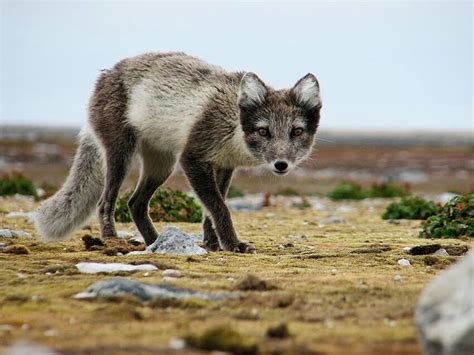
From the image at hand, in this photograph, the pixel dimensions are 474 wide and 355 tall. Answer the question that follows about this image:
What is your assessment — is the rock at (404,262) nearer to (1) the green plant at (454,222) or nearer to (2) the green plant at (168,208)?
(1) the green plant at (454,222)

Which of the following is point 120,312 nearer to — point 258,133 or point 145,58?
point 258,133

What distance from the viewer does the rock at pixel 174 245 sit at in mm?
8148

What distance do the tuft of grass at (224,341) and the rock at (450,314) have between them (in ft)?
2.96

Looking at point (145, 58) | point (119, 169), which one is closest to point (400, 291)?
point (119, 169)

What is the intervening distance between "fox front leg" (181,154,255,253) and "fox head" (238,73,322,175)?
0.62 metres

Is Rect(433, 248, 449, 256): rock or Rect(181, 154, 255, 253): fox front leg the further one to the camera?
Rect(181, 154, 255, 253): fox front leg

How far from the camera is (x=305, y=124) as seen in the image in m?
9.12

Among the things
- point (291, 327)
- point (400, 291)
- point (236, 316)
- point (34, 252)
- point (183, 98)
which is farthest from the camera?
point (183, 98)

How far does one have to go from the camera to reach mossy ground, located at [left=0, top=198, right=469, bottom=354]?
14.5ft

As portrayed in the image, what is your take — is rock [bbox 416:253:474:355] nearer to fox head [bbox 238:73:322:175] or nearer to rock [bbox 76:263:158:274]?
rock [bbox 76:263:158:274]

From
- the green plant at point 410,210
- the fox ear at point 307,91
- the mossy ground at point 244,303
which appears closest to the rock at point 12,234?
the mossy ground at point 244,303

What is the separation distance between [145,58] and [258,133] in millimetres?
2311

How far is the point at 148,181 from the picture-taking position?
34.3 feet

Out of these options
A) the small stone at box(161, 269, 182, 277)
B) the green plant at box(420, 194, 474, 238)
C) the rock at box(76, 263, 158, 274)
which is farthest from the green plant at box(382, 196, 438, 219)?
the small stone at box(161, 269, 182, 277)
